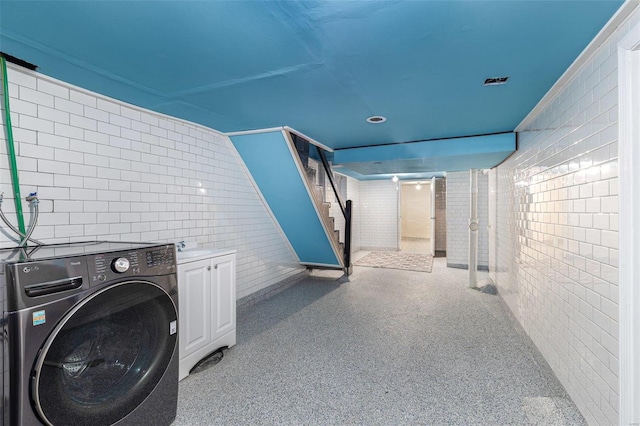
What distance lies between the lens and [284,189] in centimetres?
377

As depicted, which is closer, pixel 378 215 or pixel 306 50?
pixel 306 50

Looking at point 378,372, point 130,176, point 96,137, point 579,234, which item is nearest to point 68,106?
point 96,137

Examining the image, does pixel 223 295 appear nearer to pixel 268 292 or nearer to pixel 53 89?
pixel 268 292

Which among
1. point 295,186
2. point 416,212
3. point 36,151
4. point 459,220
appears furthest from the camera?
point 416,212

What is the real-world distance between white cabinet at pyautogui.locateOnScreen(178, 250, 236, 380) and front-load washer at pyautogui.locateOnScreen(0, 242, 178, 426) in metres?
0.41

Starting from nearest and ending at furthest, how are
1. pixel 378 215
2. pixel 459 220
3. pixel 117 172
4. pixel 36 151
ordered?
pixel 36 151
pixel 117 172
pixel 459 220
pixel 378 215

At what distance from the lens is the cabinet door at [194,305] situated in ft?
7.04

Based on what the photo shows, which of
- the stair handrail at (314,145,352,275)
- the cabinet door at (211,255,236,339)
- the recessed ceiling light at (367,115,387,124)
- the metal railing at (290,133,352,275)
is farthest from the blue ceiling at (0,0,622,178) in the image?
the stair handrail at (314,145,352,275)

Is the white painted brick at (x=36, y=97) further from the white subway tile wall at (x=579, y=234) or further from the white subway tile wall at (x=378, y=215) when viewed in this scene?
the white subway tile wall at (x=378, y=215)

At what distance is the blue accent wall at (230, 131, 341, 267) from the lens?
3360 millimetres

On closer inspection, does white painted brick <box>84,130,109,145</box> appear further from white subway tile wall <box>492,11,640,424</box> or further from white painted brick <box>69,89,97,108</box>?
white subway tile wall <box>492,11,640,424</box>

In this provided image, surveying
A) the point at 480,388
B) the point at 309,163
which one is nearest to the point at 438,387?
the point at 480,388

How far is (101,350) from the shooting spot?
4.45 ft

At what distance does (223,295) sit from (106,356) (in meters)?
1.18
